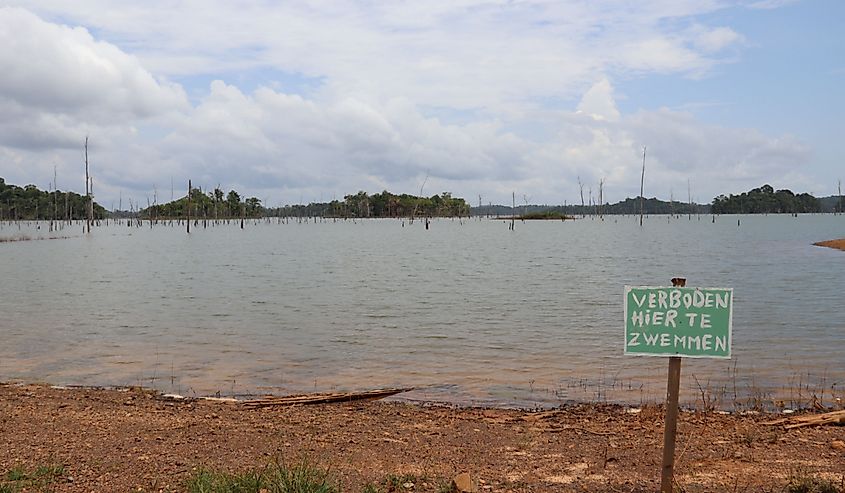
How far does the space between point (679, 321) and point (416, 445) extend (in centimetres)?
311

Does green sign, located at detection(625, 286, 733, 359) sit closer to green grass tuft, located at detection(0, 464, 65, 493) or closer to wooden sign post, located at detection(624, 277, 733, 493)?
wooden sign post, located at detection(624, 277, 733, 493)

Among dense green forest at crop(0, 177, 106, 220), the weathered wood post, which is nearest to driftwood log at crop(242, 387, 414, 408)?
the weathered wood post

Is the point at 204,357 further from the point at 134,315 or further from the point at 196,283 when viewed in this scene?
the point at 196,283

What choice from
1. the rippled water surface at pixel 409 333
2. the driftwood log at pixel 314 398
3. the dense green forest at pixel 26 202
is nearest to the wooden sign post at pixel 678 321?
the rippled water surface at pixel 409 333

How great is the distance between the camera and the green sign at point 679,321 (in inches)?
200

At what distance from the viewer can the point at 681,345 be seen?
16.9 feet

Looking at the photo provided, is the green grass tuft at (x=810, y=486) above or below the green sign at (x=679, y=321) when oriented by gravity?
below

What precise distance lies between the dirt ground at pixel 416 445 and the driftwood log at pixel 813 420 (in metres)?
0.18

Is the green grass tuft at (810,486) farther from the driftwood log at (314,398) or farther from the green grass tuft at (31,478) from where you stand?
the driftwood log at (314,398)

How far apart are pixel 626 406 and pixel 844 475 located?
12.7ft

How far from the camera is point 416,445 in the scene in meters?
7.25

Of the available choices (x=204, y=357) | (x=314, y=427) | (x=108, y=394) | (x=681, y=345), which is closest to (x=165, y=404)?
A: (x=108, y=394)

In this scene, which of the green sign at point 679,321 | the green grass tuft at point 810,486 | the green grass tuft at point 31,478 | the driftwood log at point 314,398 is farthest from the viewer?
the driftwood log at point 314,398

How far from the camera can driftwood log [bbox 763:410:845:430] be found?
788 centimetres
